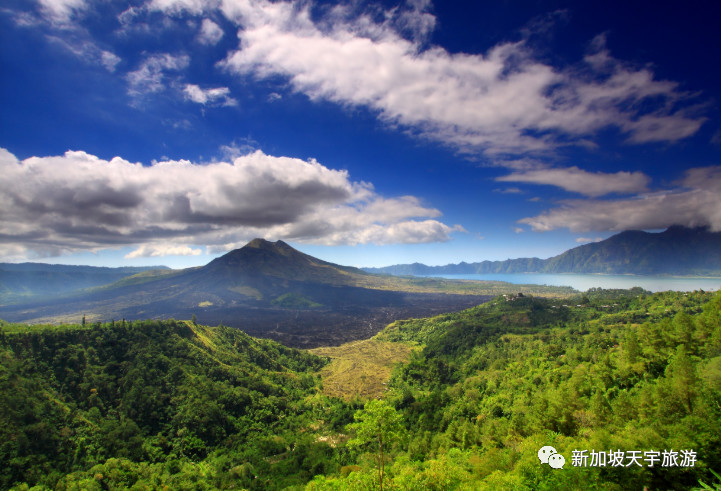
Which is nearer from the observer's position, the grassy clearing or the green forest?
the green forest

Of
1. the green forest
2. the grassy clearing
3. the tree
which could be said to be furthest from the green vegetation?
the tree

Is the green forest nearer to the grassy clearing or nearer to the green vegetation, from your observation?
the green vegetation

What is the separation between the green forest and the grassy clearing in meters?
5.26

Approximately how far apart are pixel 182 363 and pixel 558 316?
150939 mm

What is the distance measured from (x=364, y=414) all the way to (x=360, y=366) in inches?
4376

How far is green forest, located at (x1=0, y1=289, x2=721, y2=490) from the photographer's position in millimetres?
23406

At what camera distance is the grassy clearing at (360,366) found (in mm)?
99500

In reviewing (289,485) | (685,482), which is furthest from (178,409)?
(685,482)

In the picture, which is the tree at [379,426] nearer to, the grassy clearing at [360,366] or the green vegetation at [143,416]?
the green vegetation at [143,416]

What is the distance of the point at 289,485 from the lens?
173 ft

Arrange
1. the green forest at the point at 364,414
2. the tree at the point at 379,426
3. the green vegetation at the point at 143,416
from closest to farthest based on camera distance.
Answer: the tree at the point at 379,426 < the green forest at the point at 364,414 < the green vegetation at the point at 143,416

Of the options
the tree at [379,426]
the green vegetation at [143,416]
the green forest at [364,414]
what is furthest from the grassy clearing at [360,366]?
the tree at [379,426]

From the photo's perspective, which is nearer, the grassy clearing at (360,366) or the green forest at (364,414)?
the green forest at (364,414)

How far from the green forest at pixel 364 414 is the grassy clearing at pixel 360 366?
526 centimetres
